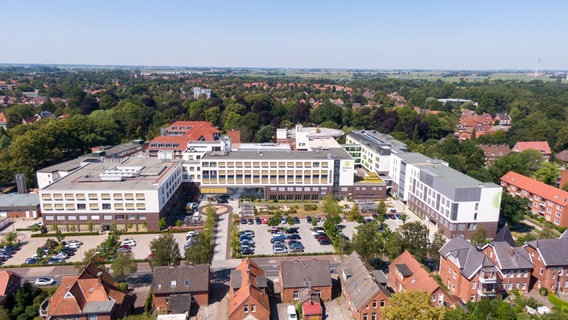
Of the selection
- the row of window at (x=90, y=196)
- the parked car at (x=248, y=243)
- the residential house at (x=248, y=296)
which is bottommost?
the parked car at (x=248, y=243)

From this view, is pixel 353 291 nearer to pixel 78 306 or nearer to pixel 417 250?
pixel 417 250

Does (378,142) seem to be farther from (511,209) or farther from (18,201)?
(18,201)

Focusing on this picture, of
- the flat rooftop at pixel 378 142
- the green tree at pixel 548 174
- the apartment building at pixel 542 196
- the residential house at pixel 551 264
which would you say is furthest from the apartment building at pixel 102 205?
the green tree at pixel 548 174

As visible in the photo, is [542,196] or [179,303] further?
[542,196]

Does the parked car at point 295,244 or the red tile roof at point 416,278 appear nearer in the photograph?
the red tile roof at point 416,278

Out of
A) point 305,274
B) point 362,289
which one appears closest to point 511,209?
point 362,289

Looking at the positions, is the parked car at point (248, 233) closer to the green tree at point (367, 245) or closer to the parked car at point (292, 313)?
the green tree at point (367, 245)

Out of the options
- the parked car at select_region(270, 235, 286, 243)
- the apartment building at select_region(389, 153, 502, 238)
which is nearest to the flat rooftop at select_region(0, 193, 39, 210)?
the parked car at select_region(270, 235, 286, 243)
